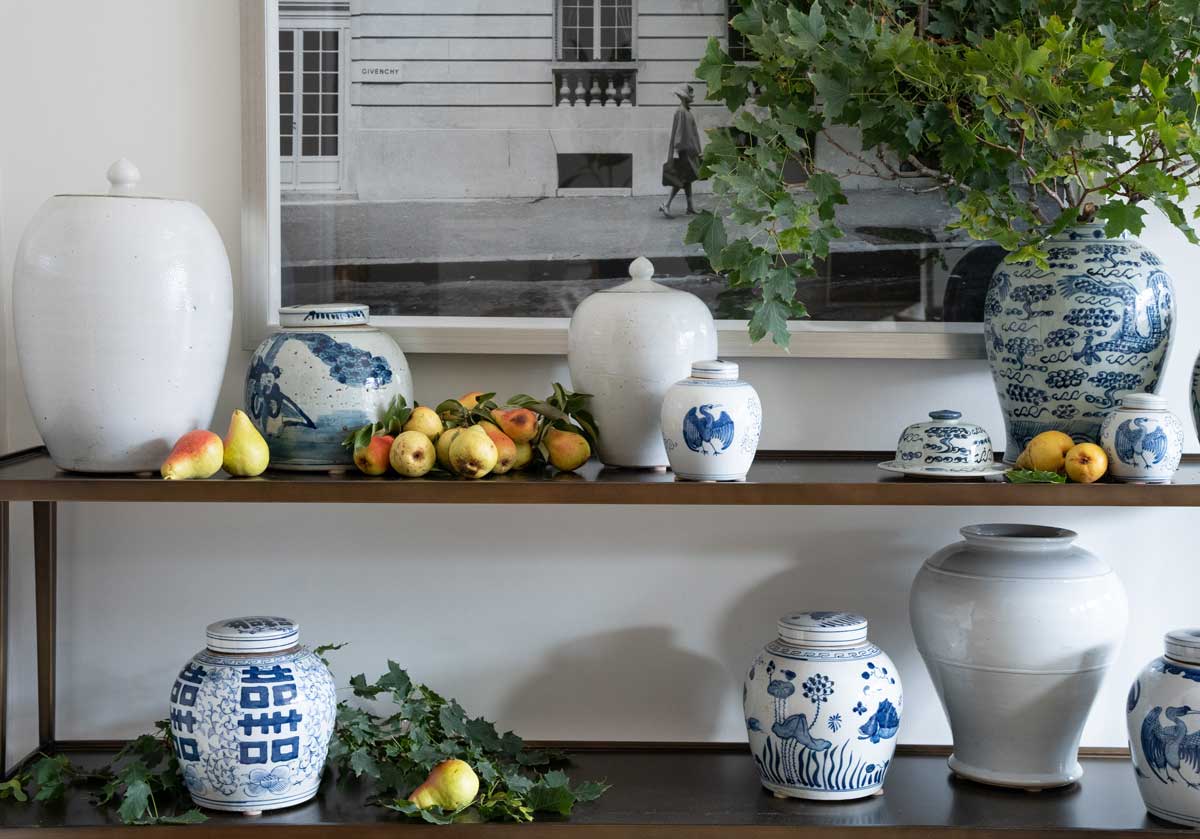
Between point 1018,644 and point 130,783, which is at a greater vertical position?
point 1018,644

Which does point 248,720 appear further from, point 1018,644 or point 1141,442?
point 1141,442

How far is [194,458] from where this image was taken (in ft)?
4.22

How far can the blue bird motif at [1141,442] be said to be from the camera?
129 centimetres

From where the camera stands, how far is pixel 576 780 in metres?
1.48

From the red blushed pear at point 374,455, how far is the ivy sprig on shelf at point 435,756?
28 cm

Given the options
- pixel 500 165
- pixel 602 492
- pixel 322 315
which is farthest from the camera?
pixel 500 165

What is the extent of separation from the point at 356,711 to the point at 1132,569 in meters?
1.00

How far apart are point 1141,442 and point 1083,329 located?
0.14m

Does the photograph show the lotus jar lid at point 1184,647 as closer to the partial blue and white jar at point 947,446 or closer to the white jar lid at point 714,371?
the partial blue and white jar at point 947,446

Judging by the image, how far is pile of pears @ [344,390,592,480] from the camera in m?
1.31

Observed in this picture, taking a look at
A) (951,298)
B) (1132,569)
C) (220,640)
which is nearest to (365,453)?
(220,640)

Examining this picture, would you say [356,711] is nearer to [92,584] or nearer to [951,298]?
[92,584]

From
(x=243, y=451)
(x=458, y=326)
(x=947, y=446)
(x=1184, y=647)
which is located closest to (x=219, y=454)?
(x=243, y=451)

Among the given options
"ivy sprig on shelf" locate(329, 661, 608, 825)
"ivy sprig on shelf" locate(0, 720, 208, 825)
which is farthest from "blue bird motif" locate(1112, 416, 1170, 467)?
"ivy sprig on shelf" locate(0, 720, 208, 825)
